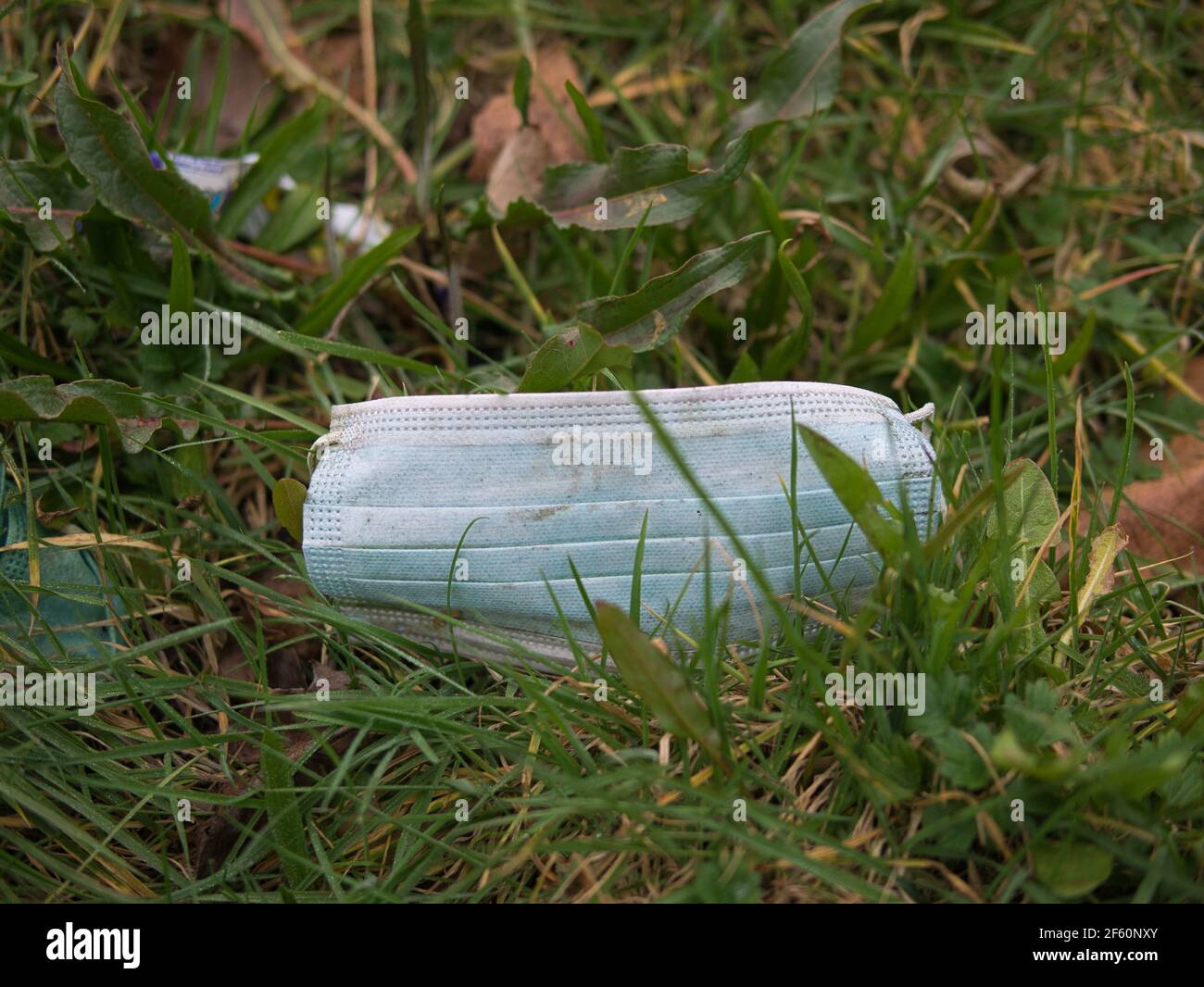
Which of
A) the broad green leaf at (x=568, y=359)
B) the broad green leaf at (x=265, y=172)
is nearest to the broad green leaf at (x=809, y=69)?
the broad green leaf at (x=568, y=359)

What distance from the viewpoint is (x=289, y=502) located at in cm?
191

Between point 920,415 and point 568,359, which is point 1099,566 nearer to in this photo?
point 920,415

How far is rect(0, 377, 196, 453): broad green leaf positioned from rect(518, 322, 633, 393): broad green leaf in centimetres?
72

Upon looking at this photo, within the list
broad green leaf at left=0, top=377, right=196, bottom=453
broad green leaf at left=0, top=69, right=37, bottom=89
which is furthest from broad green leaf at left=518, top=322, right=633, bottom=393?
broad green leaf at left=0, top=69, right=37, bottom=89

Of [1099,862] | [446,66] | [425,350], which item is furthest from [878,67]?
[1099,862]

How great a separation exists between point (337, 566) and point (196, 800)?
48 cm

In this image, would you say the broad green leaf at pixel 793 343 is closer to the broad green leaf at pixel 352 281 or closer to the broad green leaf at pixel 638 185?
the broad green leaf at pixel 638 185

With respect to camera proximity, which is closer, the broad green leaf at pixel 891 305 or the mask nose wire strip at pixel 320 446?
the mask nose wire strip at pixel 320 446

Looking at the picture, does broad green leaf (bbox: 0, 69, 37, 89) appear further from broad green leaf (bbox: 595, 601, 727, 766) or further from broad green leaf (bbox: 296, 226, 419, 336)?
broad green leaf (bbox: 595, 601, 727, 766)

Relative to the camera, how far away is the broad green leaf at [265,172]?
237 cm

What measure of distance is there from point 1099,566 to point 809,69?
1.33 meters

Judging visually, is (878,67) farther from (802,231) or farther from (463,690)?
(463,690)

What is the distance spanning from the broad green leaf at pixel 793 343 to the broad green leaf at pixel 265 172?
125 cm

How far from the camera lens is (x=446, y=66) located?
2822mm
